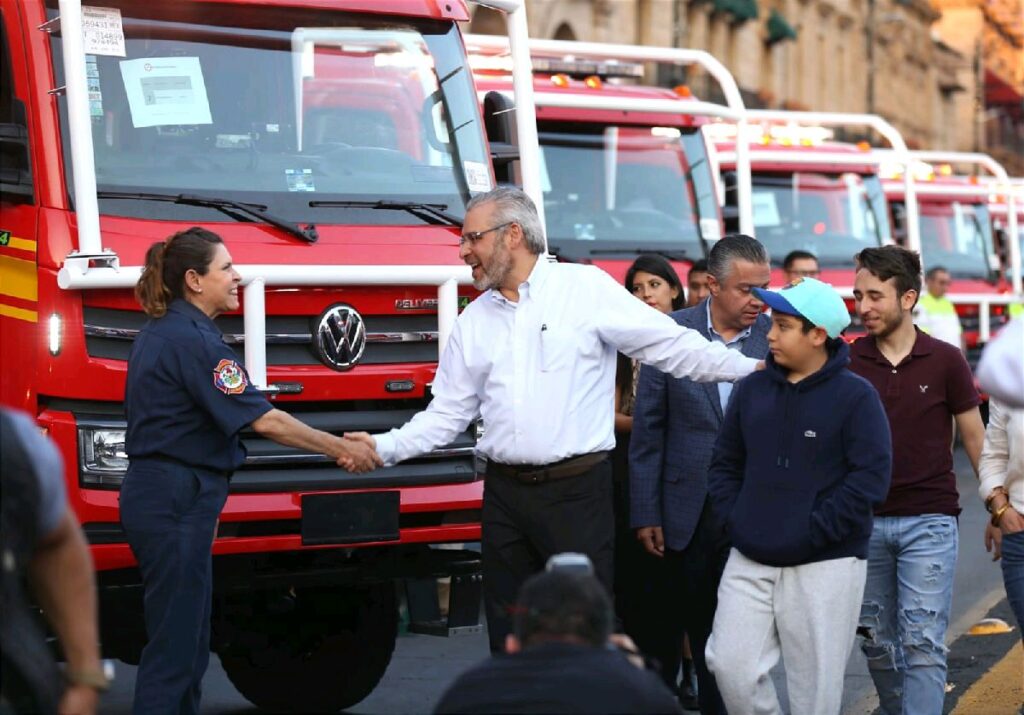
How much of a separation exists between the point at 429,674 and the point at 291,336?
2648mm

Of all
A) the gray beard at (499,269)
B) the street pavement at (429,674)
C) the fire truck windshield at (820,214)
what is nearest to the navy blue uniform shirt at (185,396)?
the gray beard at (499,269)

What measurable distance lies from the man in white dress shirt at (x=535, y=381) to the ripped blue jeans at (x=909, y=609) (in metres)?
0.91

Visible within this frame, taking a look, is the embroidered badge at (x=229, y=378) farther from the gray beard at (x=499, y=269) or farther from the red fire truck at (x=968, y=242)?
the red fire truck at (x=968, y=242)

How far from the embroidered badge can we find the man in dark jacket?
8.52 feet

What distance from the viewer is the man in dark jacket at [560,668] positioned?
3750mm

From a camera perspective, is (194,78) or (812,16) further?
(812,16)

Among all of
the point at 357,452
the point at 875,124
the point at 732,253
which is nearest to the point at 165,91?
the point at 357,452

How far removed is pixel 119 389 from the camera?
6.83 m

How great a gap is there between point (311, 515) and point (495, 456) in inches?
44.1

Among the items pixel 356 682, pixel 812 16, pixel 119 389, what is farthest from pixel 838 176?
pixel 812 16

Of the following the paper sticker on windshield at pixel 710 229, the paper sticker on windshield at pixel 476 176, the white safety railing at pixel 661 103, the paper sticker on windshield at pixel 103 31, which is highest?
the white safety railing at pixel 661 103

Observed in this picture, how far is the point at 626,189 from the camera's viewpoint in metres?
12.7

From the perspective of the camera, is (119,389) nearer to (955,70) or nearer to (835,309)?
(835,309)

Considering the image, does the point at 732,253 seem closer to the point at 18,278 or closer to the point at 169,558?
the point at 169,558
